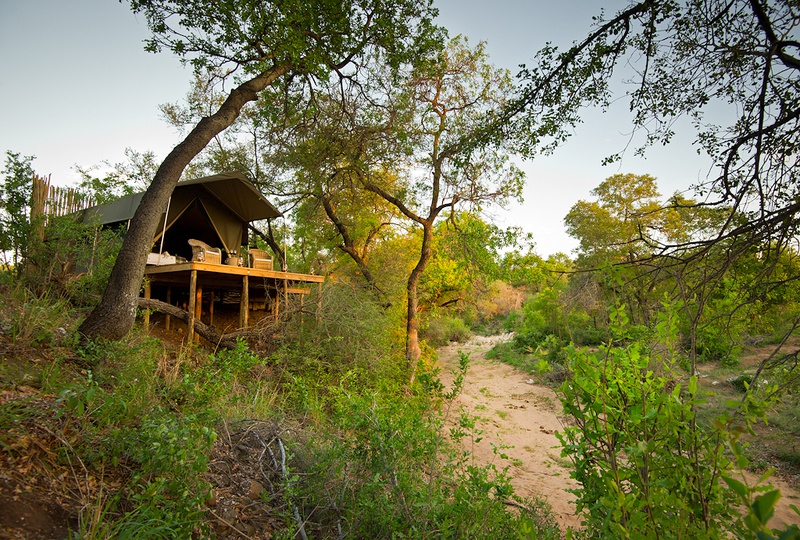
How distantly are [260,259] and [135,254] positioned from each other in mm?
5741

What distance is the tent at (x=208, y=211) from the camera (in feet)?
34.3

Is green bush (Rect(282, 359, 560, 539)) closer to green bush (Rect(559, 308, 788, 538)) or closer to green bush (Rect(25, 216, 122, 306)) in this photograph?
green bush (Rect(559, 308, 788, 538))

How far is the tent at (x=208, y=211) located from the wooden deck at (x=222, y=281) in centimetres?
102

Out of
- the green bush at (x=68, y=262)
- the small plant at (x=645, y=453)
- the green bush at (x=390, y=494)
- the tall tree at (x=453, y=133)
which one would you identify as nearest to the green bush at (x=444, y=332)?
the tall tree at (x=453, y=133)

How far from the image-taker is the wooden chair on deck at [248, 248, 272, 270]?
10.3 m

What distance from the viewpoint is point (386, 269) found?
512 inches

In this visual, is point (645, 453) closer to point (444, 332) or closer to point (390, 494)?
point (390, 494)

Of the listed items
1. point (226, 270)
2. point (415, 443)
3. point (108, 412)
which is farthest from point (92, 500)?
point (226, 270)

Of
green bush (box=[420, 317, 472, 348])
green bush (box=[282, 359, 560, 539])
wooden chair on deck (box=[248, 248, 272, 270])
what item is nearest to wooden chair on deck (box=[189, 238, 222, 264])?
wooden chair on deck (box=[248, 248, 272, 270])

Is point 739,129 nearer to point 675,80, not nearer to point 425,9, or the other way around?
point 675,80

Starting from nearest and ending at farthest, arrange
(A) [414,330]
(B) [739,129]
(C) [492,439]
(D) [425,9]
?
(B) [739,129], (D) [425,9], (C) [492,439], (A) [414,330]

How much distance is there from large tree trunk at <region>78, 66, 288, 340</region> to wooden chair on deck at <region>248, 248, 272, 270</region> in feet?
17.8

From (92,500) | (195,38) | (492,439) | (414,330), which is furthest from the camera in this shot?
(414,330)

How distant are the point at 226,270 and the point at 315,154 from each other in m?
3.24
